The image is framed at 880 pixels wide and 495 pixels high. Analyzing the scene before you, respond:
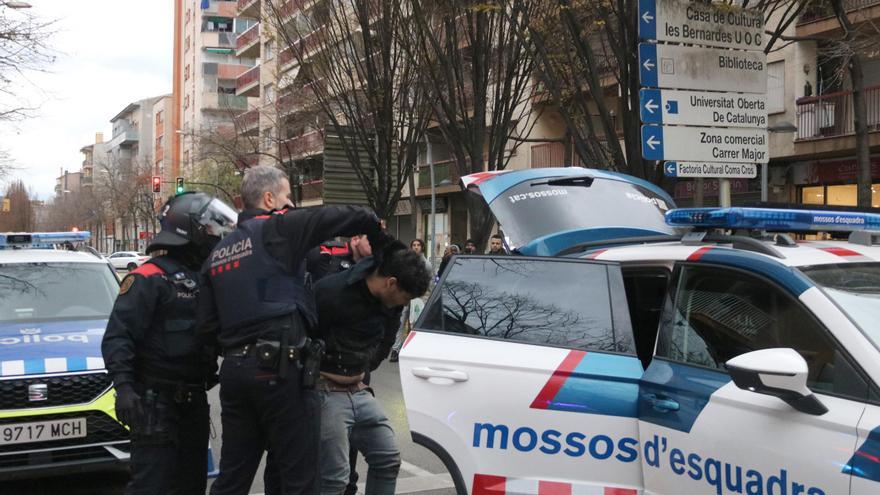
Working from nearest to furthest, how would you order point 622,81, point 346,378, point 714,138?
point 346,378 < point 714,138 < point 622,81

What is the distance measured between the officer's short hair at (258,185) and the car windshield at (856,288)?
7.35ft

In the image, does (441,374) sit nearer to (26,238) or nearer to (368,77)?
(26,238)

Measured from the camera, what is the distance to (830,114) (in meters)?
20.2

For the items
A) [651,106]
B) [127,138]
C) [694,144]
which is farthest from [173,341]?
[127,138]

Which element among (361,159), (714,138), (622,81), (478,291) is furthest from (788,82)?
(478,291)

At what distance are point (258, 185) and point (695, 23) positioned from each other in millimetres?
5346

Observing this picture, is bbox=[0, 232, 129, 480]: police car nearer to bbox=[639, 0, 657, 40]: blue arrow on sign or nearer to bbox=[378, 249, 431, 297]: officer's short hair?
bbox=[378, 249, 431, 297]: officer's short hair

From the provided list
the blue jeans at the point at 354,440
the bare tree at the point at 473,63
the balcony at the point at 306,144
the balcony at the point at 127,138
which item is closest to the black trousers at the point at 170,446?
the blue jeans at the point at 354,440

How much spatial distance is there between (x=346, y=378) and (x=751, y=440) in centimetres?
200

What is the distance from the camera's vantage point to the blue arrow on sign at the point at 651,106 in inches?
302

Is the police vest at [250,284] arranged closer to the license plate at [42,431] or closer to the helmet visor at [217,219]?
the helmet visor at [217,219]

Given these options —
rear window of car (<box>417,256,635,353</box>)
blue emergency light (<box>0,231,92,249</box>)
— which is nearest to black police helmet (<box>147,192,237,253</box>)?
rear window of car (<box>417,256,635,353</box>)

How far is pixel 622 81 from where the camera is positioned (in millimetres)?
10320

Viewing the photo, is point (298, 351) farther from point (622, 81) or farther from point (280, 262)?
point (622, 81)
